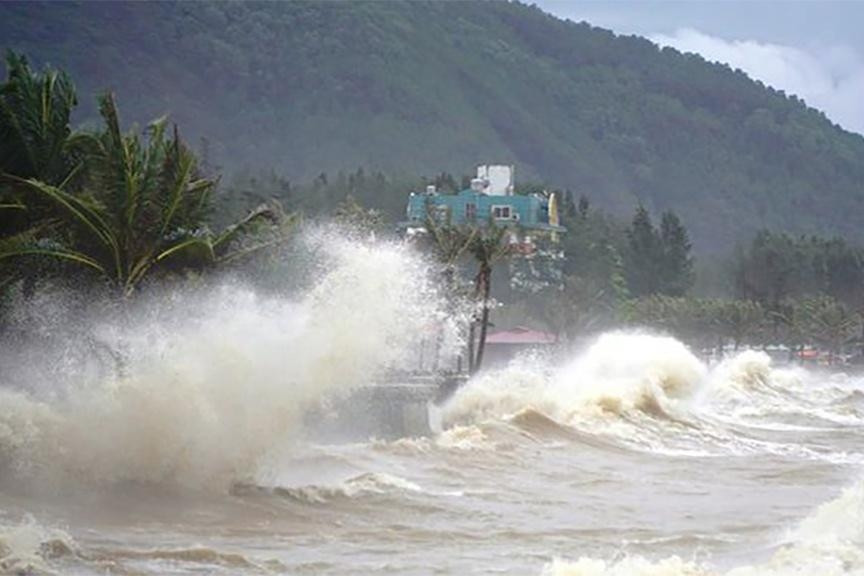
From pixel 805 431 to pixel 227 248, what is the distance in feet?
66.5

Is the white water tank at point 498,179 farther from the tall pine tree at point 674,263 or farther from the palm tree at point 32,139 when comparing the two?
the palm tree at point 32,139

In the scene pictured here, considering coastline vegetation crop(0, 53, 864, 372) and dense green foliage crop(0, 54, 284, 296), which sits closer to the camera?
dense green foliage crop(0, 54, 284, 296)

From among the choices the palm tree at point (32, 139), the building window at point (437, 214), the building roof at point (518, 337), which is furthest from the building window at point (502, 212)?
the palm tree at point (32, 139)

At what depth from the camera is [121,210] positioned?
21.6m

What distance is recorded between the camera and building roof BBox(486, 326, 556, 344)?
65688 mm

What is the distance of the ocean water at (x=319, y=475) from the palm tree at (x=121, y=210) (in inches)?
29.8

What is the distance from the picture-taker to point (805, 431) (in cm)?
3869

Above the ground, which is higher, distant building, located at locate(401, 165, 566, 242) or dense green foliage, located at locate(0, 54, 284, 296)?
distant building, located at locate(401, 165, 566, 242)

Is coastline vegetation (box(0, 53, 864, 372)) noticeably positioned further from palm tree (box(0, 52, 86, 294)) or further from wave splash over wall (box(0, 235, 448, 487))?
wave splash over wall (box(0, 235, 448, 487))

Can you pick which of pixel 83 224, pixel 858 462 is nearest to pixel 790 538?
pixel 83 224

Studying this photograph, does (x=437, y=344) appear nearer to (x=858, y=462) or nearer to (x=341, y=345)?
(x=858, y=462)

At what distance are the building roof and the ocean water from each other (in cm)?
3571

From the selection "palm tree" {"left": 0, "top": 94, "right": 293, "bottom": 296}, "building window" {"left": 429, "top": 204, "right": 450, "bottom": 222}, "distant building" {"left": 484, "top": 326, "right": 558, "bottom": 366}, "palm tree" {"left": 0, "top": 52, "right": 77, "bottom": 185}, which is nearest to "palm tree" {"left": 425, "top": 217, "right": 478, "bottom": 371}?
"building window" {"left": 429, "top": 204, "right": 450, "bottom": 222}

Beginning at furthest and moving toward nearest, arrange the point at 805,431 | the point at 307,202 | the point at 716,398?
the point at 307,202 < the point at 716,398 < the point at 805,431
